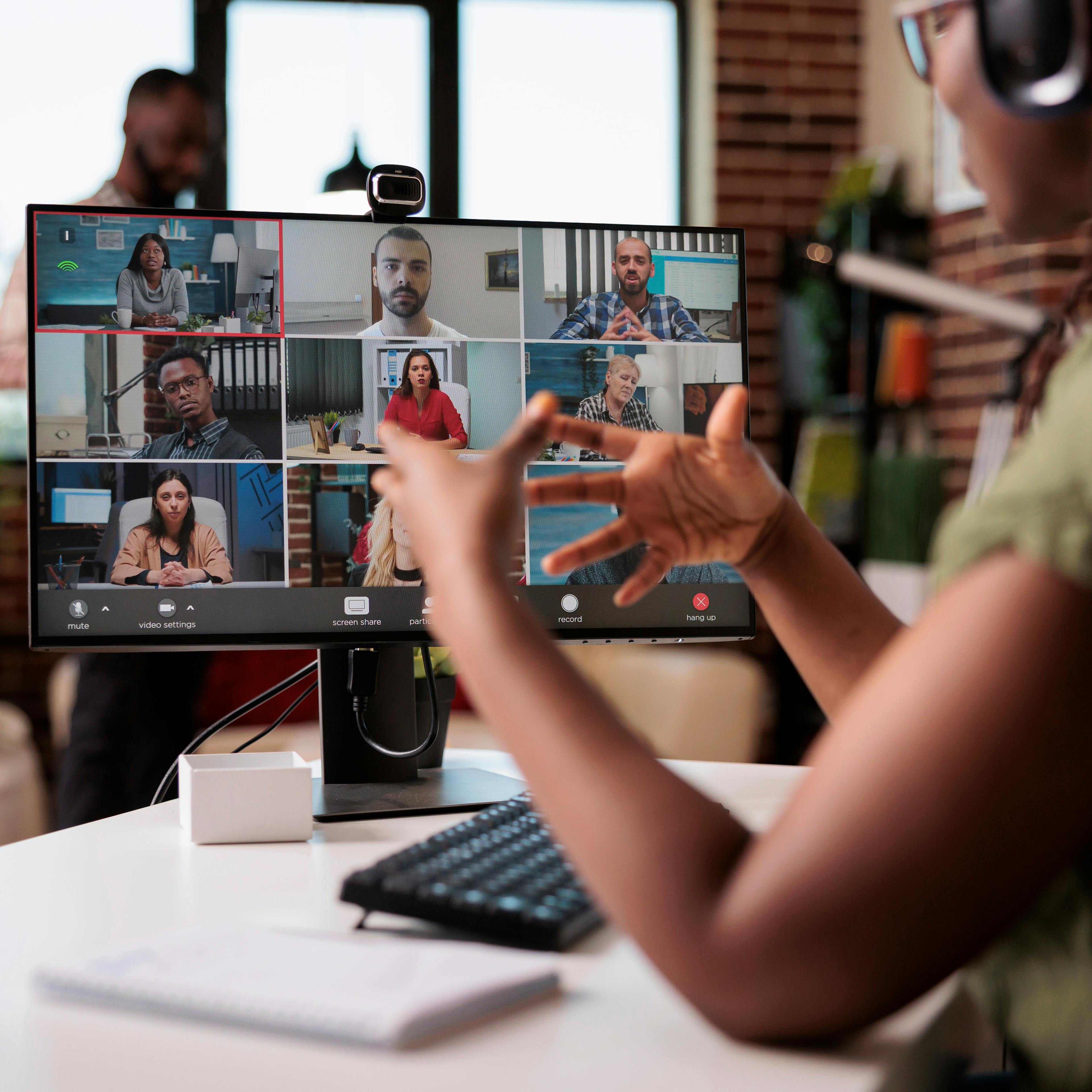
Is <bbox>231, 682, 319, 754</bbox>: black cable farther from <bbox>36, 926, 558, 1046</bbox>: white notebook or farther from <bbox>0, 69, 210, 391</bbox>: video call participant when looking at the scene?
<bbox>0, 69, 210, 391</bbox>: video call participant

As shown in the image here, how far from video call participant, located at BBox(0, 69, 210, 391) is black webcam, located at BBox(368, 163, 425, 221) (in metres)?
1.24

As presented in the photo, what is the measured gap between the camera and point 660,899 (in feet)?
1.73

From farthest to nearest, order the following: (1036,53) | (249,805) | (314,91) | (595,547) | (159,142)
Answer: (314,91), (159,142), (249,805), (595,547), (1036,53)

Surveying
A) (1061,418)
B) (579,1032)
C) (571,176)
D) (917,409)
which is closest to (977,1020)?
(579,1032)

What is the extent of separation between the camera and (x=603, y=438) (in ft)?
2.92

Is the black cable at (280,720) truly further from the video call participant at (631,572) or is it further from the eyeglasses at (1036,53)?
the eyeglasses at (1036,53)

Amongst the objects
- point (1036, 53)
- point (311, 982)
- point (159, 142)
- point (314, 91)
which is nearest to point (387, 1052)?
point (311, 982)

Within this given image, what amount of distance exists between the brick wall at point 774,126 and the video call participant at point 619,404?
2.68 meters

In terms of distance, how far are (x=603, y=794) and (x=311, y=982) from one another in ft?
0.60

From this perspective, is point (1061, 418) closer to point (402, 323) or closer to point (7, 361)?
point (402, 323)

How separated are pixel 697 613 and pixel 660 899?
2.09ft

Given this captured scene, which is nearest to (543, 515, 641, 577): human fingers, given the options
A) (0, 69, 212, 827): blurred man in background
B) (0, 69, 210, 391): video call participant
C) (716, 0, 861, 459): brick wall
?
(0, 69, 212, 827): blurred man in background

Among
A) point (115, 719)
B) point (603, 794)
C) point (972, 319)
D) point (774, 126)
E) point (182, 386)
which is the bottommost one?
point (115, 719)

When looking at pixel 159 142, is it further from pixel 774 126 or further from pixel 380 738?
pixel 774 126
